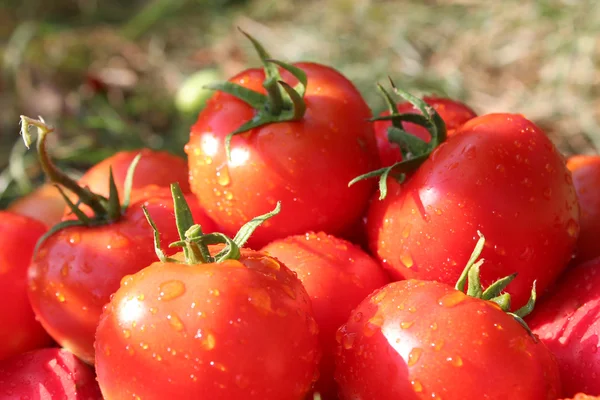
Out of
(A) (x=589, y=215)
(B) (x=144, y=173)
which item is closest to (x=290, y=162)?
(B) (x=144, y=173)

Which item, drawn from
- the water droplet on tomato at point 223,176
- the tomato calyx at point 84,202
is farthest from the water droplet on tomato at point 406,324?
the tomato calyx at point 84,202

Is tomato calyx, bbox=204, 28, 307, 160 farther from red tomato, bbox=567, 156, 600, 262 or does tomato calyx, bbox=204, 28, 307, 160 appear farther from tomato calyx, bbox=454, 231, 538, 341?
red tomato, bbox=567, 156, 600, 262

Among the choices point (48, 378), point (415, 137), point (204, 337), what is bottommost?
point (48, 378)

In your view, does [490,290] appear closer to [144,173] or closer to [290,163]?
[290,163]

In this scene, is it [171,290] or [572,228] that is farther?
[572,228]

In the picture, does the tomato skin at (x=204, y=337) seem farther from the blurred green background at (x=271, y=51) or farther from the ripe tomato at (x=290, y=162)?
the blurred green background at (x=271, y=51)

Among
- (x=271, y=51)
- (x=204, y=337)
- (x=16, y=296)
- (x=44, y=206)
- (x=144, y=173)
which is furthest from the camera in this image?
(x=271, y=51)
